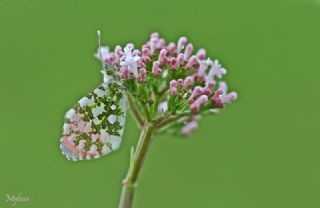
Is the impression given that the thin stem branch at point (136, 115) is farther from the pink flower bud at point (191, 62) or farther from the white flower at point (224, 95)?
the white flower at point (224, 95)

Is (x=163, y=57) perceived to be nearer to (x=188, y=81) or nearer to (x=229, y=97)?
(x=188, y=81)

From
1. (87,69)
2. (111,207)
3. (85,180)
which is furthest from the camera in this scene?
(87,69)

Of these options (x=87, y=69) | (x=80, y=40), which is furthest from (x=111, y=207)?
(x=80, y=40)

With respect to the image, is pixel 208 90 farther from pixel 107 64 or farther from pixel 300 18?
pixel 300 18

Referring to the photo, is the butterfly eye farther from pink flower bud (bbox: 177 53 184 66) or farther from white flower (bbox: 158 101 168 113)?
pink flower bud (bbox: 177 53 184 66)

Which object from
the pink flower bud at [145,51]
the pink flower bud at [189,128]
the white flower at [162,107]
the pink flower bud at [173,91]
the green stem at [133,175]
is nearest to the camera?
the green stem at [133,175]

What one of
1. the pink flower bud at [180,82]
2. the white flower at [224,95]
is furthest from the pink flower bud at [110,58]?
the white flower at [224,95]

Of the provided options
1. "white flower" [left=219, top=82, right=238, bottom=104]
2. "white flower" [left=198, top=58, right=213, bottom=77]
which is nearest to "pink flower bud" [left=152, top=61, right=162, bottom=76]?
"white flower" [left=198, top=58, right=213, bottom=77]
